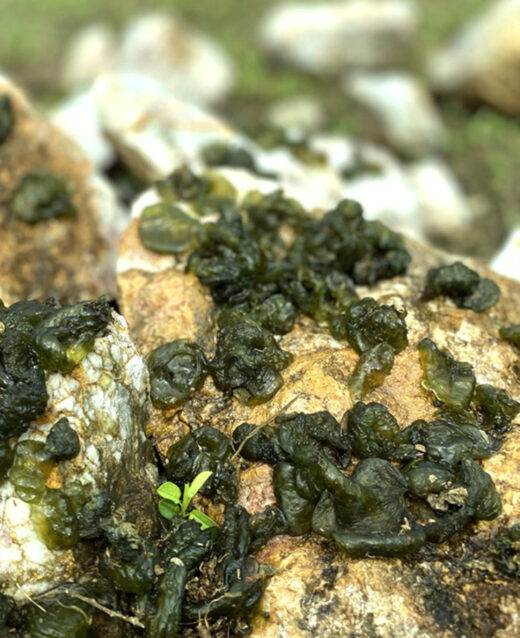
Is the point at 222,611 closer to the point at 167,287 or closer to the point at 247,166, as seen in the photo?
the point at 167,287

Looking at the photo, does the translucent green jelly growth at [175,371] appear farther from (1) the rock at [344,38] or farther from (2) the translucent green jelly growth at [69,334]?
(1) the rock at [344,38]

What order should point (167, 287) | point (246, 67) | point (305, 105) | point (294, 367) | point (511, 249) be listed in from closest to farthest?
point (294, 367) < point (167, 287) < point (511, 249) < point (305, 105) < point (246, 67)

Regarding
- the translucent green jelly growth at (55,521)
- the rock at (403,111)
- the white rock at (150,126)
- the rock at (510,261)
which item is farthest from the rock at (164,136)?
the translucent green jelly growth at (55,521)

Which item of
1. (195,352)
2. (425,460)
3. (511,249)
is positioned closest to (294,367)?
(195,352)

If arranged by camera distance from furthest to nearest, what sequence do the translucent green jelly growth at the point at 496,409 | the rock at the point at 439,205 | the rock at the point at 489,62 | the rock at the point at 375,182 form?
the rock at the point at 489,62 < the rock at the point at 439,205 < the rock at the point at 375,182 < the translucent green jelly growth at the point at 496,409

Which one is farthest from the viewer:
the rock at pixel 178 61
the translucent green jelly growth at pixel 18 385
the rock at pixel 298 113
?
the rock at pixel 178 61

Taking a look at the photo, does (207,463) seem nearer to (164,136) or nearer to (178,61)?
(164,136)

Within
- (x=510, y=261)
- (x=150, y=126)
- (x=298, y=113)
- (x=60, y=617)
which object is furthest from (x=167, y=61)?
(x=60, y=617)
